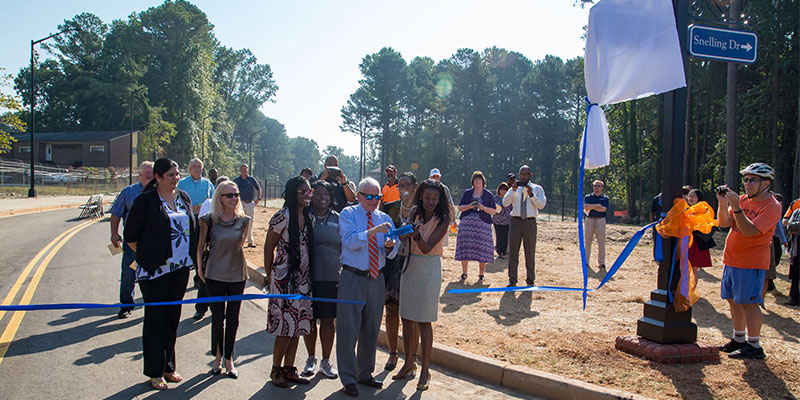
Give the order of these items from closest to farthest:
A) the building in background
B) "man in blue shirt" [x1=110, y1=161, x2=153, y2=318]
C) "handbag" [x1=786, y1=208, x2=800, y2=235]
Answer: "man in blue shirt" [x1=110, y1=161, x2=153, y2=318]
"handbag" [x1=786, y1=208, x2=800, y2=235]
the building in background

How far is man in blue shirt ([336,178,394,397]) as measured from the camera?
4.77m

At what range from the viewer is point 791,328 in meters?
6.69

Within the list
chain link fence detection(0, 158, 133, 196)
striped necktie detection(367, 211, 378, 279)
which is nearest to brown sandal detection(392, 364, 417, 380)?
striped necktie detection(367, 211, 378, 279)

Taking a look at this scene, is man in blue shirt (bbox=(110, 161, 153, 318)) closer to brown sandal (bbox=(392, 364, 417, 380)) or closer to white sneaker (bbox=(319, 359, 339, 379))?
white sneaker (bbox=(319, 359, 339, 379))

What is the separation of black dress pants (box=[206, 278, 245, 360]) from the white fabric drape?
11.8 ft

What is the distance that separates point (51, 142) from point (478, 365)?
69.3m

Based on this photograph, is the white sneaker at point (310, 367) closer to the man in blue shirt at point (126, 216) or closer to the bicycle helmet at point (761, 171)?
the man in blue shirt at point (126, 216)

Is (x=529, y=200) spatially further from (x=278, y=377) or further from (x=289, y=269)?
(x=278, y=377)

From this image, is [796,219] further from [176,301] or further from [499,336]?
[176,301]

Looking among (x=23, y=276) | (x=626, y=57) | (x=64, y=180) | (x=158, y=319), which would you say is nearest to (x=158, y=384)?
(x=158, y=319)

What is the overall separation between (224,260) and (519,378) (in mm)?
2935

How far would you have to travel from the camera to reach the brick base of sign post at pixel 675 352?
5277 millimetres

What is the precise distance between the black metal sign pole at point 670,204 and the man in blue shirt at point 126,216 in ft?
18.7

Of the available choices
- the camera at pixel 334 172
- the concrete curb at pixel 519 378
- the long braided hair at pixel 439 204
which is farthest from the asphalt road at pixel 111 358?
the camera at pixel 334 172
